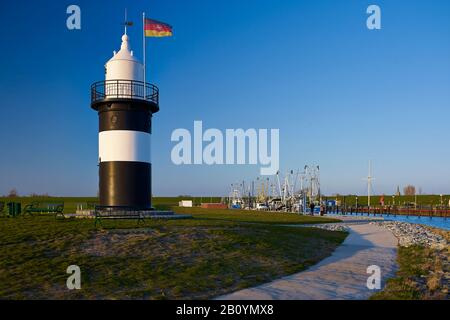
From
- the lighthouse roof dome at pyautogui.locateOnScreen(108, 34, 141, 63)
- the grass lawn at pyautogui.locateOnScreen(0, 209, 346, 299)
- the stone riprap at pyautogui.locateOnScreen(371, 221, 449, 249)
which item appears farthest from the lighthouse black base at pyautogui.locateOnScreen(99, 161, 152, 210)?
the stone riprap at pyautogui.locateOnScreen(371, 221, 449, 249)

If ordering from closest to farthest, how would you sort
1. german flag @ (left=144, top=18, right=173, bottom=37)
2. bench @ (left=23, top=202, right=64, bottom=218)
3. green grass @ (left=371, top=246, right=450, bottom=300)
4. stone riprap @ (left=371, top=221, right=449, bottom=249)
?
green grass @ (left=371, top=246, right=450, bottom=300) → stone riprap @ (left=371, top=221, right=449, bottom=249) → bench @ (left=23, top=202, right=64, bottom=218) → german flag @ (left=144, top=18, right=173, bottom=37)

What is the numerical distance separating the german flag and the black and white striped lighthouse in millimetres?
2340

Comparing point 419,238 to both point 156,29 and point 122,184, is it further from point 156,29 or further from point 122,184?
point 156,29

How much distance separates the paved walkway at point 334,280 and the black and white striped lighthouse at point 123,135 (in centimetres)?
1321

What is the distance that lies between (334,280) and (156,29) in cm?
2115

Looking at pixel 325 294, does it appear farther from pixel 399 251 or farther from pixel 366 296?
pixel 399 251

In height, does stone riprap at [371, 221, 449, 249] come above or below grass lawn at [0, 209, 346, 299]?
below

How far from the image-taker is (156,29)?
2780cm

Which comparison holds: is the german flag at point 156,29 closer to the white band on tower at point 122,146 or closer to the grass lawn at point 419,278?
the white band on tower at point 122,146

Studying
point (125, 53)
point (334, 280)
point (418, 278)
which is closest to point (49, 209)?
point (125, 53)

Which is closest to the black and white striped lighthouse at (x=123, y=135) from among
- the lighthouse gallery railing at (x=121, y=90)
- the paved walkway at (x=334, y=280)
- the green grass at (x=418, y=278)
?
the lighthouse gallery railing at (x=121, y=90)

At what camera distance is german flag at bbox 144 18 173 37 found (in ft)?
90.8

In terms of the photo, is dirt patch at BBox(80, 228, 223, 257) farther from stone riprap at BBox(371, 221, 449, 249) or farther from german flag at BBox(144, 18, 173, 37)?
german flag at BBox(144, 18, 173, 37)
